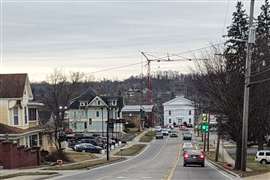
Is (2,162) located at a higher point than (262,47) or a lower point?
lower

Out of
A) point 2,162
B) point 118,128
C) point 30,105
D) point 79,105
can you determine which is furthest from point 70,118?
point 2,162

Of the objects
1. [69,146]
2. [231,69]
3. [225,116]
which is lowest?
[69,146]

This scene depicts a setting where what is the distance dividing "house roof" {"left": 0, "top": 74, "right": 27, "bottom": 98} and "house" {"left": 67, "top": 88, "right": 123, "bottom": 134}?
71336 millimetres

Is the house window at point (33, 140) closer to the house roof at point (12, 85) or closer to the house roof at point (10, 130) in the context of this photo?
the house roof at point (10, 130)

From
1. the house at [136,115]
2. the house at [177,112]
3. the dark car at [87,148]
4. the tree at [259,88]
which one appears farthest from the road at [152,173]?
the house at [177,112]

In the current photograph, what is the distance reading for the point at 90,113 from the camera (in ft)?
422

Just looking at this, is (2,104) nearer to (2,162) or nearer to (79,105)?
(2,162)

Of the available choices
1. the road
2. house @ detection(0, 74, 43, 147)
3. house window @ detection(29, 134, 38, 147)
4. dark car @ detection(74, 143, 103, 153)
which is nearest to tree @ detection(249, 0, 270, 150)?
the road

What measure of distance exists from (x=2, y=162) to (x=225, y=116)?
1628 cm

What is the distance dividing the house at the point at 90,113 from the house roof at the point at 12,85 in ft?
234

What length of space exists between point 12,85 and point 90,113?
76.3 meters

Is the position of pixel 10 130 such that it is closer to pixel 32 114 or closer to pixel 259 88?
pixel 32 114

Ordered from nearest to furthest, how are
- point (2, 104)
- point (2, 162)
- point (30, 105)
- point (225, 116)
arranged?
point (225, 116)
point (2, 162)
point (2, 104)
point (30, 105)

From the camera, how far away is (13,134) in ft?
158
